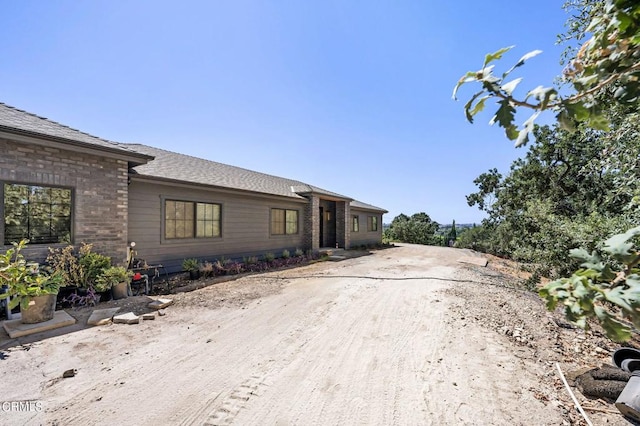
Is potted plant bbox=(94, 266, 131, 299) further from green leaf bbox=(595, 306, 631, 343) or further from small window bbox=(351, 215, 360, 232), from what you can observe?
small window bbox=(351, 215, 360, 232)

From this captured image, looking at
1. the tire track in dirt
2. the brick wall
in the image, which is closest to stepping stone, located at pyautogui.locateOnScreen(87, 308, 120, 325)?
the tire track in dirt

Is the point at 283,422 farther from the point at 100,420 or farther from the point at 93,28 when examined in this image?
the point at 93,28

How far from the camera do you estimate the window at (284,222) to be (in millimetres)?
12891

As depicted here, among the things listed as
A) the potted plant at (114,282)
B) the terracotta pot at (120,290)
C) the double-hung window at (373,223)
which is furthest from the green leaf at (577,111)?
the double-hung window at (373,223)

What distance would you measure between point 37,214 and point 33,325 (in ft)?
8.79

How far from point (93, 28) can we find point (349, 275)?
938 centimetres

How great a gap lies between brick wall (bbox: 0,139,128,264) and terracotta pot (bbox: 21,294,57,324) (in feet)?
5.74

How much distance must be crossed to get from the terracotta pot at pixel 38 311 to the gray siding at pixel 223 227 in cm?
351

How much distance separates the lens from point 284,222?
1343cm

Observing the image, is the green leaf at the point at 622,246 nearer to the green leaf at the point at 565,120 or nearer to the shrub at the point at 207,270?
the green leaf at the point at 565,120

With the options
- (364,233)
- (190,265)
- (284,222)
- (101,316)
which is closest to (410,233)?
(364,233)

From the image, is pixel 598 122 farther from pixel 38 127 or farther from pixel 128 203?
pixel 128 203

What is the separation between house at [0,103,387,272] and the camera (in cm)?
564

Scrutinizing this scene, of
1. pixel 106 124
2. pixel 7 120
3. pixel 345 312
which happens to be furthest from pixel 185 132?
pixel 345 312
